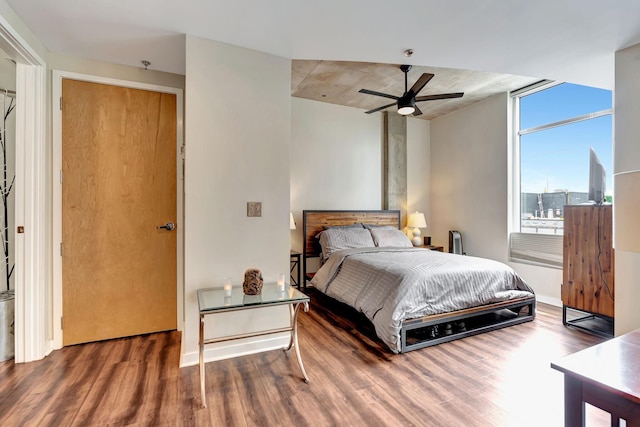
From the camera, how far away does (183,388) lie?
1.94 meters

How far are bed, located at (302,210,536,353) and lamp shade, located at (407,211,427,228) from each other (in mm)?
1338

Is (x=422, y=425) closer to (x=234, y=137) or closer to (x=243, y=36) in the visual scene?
(x=234, y=137)

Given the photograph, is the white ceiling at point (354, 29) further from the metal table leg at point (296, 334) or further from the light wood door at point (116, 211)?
the metal table leg at point (296, 334)

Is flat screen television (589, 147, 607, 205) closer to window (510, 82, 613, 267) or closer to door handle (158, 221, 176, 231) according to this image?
window (510, 82, 613, 267)

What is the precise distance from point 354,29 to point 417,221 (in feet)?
11.8

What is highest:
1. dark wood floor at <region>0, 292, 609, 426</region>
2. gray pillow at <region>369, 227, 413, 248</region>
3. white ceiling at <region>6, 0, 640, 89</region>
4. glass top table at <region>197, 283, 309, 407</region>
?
white ceiling at <region>6, 0, 640, 89</region>

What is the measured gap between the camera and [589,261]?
9.64 feet

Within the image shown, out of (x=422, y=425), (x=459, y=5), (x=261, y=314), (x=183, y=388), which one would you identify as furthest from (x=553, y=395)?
(x=459, y=5)

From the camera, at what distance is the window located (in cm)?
357

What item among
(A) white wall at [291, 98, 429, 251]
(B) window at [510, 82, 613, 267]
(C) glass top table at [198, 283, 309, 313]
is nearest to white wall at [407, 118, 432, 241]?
(A) white wall at [291, 98, 429, 251]

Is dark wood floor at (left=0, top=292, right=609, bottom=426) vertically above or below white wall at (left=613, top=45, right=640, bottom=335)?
below

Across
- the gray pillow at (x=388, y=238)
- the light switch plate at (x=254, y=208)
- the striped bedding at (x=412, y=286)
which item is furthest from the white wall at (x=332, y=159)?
the light switch plate at (x=254, y=208)

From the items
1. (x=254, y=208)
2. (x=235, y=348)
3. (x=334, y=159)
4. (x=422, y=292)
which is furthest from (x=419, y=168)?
(x=235, y=348)

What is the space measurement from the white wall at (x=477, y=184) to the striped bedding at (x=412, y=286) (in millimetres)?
1414
